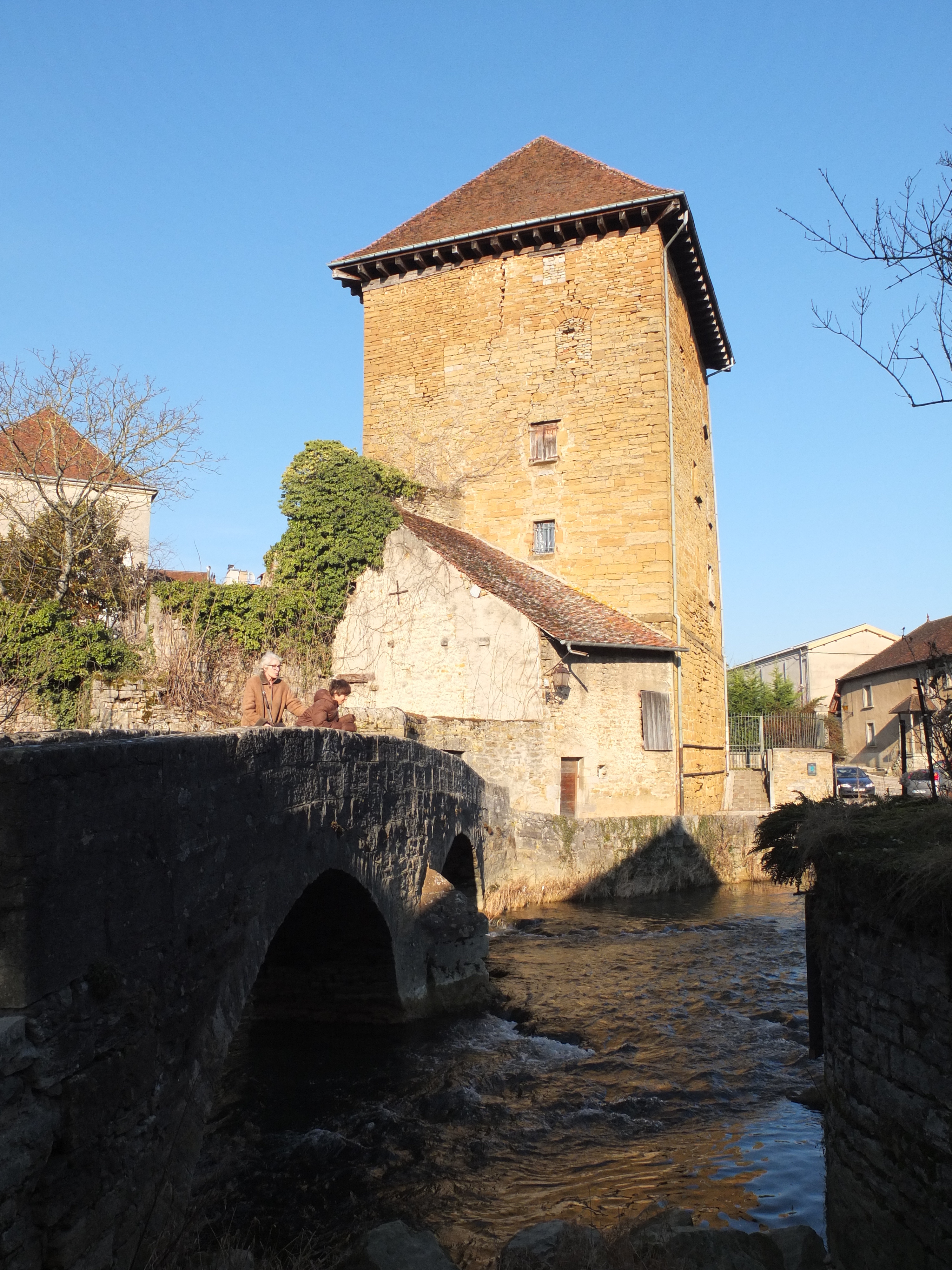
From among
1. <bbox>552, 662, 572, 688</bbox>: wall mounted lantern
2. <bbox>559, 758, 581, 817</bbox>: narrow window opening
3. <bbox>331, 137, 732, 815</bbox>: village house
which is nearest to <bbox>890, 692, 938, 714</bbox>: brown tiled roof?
<bbox>331, 137, 732, 815</bbox>: village house

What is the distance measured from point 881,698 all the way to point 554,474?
24.7 meters

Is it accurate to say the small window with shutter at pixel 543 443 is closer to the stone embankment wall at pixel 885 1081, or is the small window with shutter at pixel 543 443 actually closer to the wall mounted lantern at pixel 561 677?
the wall mounted lantern at pixel 561 677

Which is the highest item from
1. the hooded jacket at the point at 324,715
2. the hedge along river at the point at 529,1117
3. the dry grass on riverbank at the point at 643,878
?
the hooded jacket at the point at 324,715

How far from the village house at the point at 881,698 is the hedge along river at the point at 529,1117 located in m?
25.8

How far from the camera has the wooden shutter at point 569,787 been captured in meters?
17.4

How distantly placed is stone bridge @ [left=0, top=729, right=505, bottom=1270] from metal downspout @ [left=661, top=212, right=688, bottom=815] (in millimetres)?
12736

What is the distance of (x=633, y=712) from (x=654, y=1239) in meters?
13.8

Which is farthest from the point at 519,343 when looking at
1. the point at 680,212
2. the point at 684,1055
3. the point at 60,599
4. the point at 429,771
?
the point at 684,1055

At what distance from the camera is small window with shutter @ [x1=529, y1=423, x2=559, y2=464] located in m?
21.3

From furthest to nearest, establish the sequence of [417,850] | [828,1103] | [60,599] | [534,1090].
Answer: [60,599]
[417,850]
[534,1090]
[828,1103]

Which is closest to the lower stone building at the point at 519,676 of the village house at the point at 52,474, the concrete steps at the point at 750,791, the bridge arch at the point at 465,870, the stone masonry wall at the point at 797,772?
the bridge arch at the point at 465,870

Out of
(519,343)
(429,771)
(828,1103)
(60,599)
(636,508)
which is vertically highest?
(519,343)

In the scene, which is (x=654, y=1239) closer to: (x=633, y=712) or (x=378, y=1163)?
(x=378, y=1163)

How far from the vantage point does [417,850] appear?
9.74m
